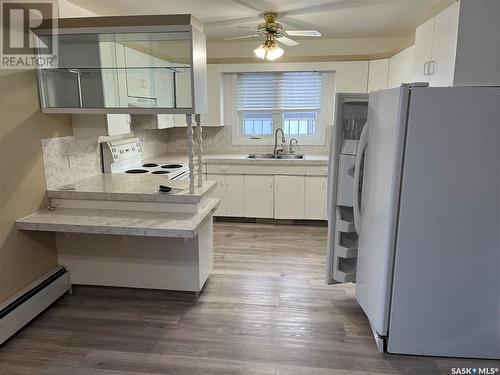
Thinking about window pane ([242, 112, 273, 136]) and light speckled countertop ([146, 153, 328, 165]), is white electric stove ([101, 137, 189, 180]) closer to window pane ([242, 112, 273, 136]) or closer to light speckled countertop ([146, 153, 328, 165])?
light speckled countertop ([146, 153, 328, 165])

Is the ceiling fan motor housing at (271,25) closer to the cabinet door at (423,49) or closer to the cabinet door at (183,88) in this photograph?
the cabinet door at (183,88)

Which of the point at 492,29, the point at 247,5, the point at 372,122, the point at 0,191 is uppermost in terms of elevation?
the point at 247,5

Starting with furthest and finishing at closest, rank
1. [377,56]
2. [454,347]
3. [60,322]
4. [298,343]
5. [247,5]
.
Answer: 1. [377,56]
2. [247,5]
3. [60,322]
4. [298,343]
5. [454,347]

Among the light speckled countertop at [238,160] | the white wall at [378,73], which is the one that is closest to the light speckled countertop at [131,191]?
the light speckled countertop at [238,160]

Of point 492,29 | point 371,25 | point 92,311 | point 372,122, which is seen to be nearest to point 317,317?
point 372,122

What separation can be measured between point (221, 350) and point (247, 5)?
104 inches

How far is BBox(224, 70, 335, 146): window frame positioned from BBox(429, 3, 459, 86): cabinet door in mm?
2060

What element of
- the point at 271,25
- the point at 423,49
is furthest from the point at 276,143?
the point at 423,49

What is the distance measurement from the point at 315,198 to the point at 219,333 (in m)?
2.47

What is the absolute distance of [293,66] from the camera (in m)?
4.59

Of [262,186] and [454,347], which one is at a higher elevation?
[262,186]

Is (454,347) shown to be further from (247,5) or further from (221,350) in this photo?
(247,5)

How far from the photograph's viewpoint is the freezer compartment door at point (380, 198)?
1979 millimetres

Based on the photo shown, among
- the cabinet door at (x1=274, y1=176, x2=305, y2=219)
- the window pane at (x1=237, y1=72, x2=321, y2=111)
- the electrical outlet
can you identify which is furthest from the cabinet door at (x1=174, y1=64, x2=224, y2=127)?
the electrical outlet
